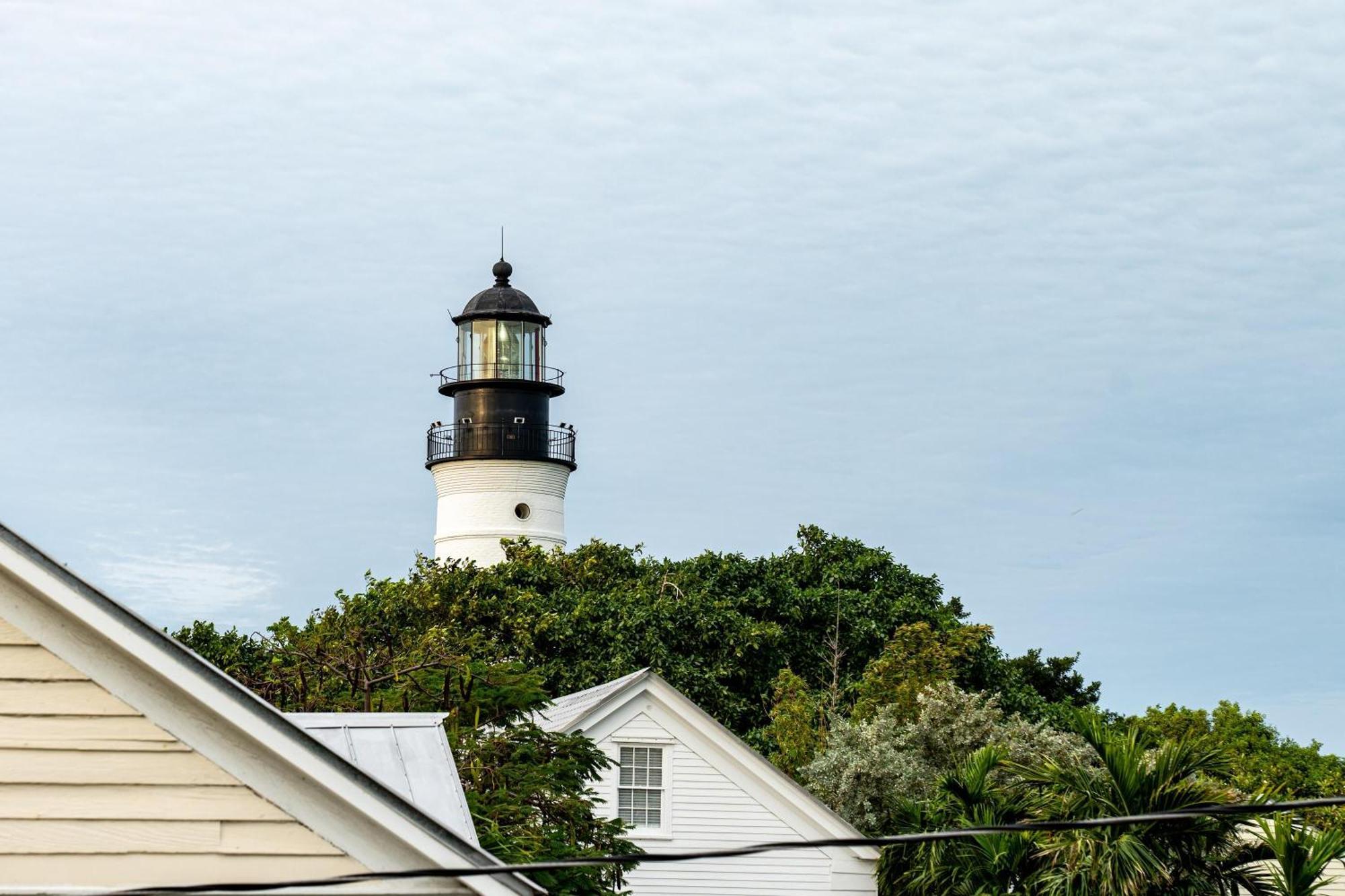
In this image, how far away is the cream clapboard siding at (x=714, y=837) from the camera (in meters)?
27.4

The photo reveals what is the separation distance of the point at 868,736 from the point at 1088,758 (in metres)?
4.08

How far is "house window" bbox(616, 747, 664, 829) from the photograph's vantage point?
27.8m

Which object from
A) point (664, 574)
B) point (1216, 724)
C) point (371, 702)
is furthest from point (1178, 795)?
point (1216, 724)

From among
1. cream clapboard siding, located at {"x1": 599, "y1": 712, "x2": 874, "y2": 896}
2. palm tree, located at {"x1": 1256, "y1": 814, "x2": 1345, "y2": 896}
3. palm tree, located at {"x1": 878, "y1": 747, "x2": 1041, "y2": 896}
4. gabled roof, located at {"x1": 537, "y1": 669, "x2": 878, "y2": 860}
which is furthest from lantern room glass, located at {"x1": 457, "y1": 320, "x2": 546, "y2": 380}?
palm tree, located at {"x1": 1256, "y1": 814, "x2": 1345, "y2": 896}

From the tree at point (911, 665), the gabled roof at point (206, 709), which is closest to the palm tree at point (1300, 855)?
the gabled roof at point (206, 709)

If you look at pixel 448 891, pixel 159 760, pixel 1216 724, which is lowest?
pixel 448 891

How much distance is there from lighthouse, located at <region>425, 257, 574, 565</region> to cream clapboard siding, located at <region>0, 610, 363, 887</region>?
4593 centimetres

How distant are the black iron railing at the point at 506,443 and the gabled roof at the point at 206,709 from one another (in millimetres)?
46489

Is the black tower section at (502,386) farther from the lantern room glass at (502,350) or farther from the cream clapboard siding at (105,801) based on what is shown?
the cream clapboard siding at (105,801)

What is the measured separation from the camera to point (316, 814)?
7.79m

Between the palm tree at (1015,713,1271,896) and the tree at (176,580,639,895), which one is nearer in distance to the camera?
the tree at (176,580,639,895)

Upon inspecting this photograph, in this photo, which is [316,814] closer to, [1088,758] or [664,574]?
[1088,758]

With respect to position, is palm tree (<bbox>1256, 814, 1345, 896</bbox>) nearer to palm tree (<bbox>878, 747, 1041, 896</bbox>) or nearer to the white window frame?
palm tree (<bbox>878, 747, 1041, 896</bbox>)

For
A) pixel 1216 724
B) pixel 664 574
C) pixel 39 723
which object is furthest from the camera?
pixel 1216 724
